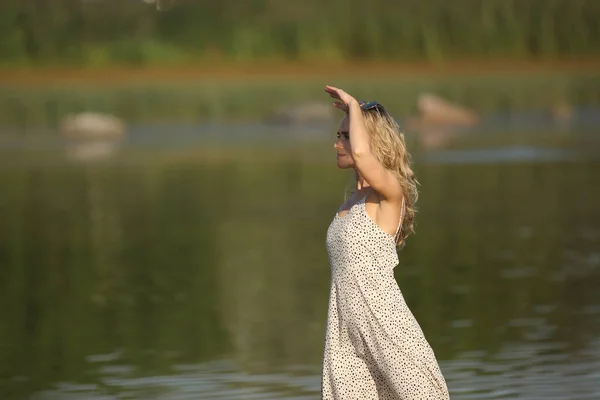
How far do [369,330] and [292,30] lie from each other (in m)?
66.6

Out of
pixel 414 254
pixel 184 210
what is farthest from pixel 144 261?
pixel 184 210

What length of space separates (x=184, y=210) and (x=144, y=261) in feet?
15.4

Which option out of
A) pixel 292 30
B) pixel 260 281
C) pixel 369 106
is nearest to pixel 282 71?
pixel 292 30

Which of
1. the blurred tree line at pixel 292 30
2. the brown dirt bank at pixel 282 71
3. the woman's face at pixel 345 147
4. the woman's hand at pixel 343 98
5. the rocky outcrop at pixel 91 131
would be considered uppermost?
the blurred tree line at pixel 292 30

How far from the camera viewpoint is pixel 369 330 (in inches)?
273

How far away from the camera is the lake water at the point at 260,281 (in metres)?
9.62

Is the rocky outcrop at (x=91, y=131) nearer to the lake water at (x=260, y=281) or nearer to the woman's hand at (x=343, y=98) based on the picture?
the lake water at (x=260, y=281)

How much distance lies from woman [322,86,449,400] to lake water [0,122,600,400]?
1895 millimetres

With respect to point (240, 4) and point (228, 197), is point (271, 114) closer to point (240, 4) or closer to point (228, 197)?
point (228, 197)

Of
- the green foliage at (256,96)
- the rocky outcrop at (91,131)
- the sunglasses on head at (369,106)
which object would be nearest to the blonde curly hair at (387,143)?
the sunglasses on head at (369,106)

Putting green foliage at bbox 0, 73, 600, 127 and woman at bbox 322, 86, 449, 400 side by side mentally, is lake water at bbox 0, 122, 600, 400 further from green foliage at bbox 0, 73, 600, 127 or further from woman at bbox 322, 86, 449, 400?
green foliage at bbox 0, 73, 600, 127

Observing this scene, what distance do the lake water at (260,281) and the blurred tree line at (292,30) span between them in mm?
44177

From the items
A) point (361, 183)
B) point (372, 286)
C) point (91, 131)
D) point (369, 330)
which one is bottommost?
point (369, 330)

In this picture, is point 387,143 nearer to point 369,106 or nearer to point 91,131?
point 369,106
